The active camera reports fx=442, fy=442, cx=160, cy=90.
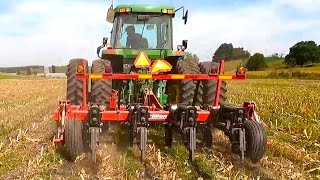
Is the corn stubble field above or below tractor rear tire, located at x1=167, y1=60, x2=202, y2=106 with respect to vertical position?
below

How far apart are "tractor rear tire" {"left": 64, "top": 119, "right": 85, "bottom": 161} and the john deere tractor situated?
1cm

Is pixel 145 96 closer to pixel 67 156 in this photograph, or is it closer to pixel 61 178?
pixel 67 156

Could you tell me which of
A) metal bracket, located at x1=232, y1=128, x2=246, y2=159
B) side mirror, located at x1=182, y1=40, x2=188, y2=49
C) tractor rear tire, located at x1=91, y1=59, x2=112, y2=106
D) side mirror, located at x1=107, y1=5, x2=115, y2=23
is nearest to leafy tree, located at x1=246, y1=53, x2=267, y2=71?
side mirror, located at x1=182, y1=40, x2=188, y2=49

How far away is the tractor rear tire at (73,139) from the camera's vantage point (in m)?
4.73

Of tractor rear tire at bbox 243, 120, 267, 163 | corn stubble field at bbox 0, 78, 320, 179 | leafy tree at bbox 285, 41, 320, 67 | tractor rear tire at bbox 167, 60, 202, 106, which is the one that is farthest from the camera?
leafy tree at bbox 285, 41, 320, 67

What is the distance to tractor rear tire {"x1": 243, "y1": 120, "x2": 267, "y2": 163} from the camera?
4.65m

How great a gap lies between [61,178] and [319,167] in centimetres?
254

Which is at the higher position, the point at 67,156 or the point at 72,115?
the point at 72,115

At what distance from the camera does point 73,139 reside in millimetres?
4734

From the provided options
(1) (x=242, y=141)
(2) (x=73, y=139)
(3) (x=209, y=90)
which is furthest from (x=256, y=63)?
(2) (x=73, y=139)

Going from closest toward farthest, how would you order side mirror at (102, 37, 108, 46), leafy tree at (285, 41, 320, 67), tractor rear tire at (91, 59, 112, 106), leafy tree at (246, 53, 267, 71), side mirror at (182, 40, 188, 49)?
tractor rear tire at (91, 59, 112, 106), side mirror at (102, 37, 108, 46), side mirror at (182, 40, 188, 49), leafy tree at (246, 53, 267, 71), leafy tree at (285, 41, 320, 67)

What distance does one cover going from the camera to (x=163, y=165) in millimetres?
4535

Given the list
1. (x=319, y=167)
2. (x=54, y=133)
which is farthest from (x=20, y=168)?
(x=319, y=167)

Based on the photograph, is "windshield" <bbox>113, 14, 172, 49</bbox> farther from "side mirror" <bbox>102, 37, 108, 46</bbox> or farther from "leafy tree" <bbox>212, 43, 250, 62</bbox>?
"leafy tree" <bbox>212, 43, 250, 62</bbox>
